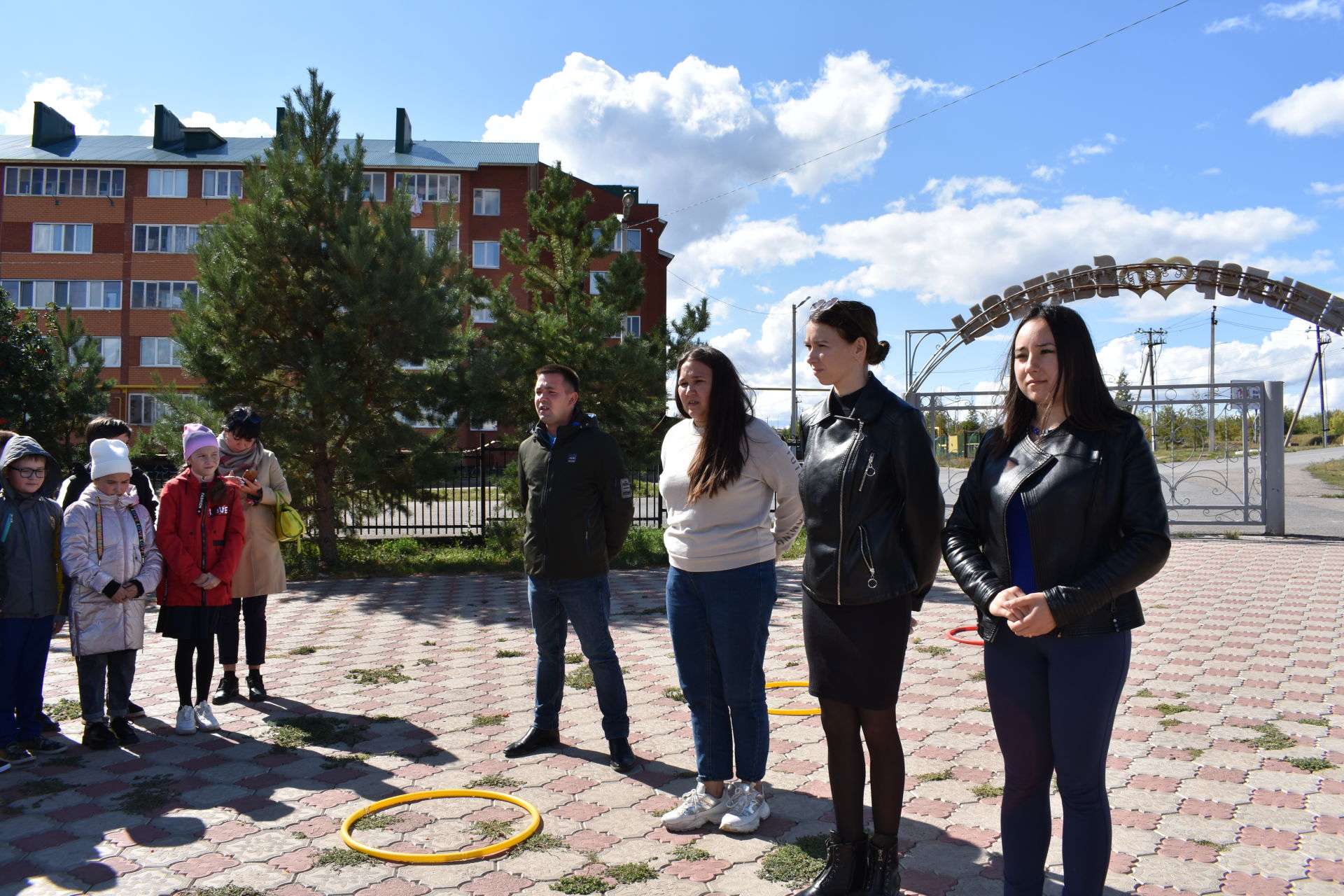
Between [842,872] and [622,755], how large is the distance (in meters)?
1.67

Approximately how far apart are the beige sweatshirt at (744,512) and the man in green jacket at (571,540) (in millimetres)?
878

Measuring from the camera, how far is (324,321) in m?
12.0

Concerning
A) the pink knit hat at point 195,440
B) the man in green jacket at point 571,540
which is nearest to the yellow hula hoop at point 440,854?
the man in green jacket at point 571,540

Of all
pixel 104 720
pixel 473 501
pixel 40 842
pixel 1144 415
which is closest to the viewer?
pixel 40 842

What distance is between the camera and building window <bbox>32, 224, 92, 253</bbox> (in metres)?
44.7

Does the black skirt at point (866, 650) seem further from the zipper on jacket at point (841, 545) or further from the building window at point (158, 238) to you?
the building window at point (158, 238)

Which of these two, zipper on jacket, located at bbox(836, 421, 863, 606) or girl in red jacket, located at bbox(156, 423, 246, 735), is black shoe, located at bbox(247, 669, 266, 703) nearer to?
girl in red jacket, located at bbox(156, 423, 246, 735)

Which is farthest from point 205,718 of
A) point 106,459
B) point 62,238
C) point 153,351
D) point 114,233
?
point 62,238

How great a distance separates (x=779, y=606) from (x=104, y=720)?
6.38 metres

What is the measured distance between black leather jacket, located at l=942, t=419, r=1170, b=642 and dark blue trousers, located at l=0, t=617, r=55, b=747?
487cm

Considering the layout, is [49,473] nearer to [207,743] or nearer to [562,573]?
[207,743]

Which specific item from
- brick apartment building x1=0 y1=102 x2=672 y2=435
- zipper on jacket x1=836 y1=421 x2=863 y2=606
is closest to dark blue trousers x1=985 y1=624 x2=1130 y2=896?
zipper on jacket x1=836 y1=421 x2=863 y2=606

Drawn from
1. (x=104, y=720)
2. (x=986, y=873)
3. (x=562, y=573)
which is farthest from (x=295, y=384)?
(x=986, y=873)

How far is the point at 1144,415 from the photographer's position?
1612cm
